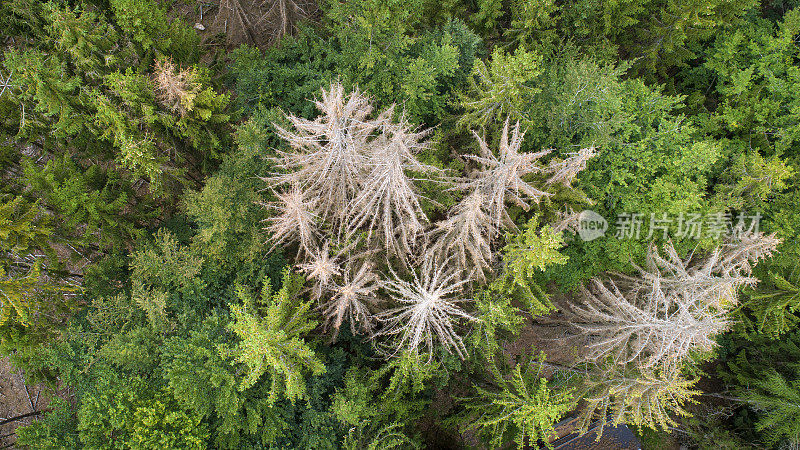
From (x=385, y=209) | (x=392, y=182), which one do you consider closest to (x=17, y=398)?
(x=385, y=209)

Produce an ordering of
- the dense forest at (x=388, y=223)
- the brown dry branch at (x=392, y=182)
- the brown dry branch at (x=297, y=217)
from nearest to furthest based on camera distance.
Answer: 1. the brown dry branch at (x=392, y=182)
2. the brown dry branch at (x=297, y=217)
3. the dense forest at (x=388, y=223)

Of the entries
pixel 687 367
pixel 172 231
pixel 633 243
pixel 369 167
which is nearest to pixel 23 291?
pixel 172 231

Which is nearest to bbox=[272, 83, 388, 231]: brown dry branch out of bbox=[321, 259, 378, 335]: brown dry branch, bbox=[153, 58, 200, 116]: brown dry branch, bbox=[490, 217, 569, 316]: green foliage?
bbox=[321, 259, 378, 335]: brown dry branch

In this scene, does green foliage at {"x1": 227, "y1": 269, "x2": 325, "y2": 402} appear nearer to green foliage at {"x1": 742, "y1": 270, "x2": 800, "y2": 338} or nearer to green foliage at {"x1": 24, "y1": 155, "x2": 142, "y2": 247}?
green foliage at {"x1": 24, "y1": 155, "x2": 142, "y2": 247}

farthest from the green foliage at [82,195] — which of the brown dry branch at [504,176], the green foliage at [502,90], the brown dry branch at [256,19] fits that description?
the green foliage at [502,90]

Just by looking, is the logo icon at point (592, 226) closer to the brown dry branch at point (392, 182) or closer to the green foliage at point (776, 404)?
the brown dry branch at point (392, 182)

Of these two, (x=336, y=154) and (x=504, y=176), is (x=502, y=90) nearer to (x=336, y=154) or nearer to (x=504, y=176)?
(x=504, y=176)
